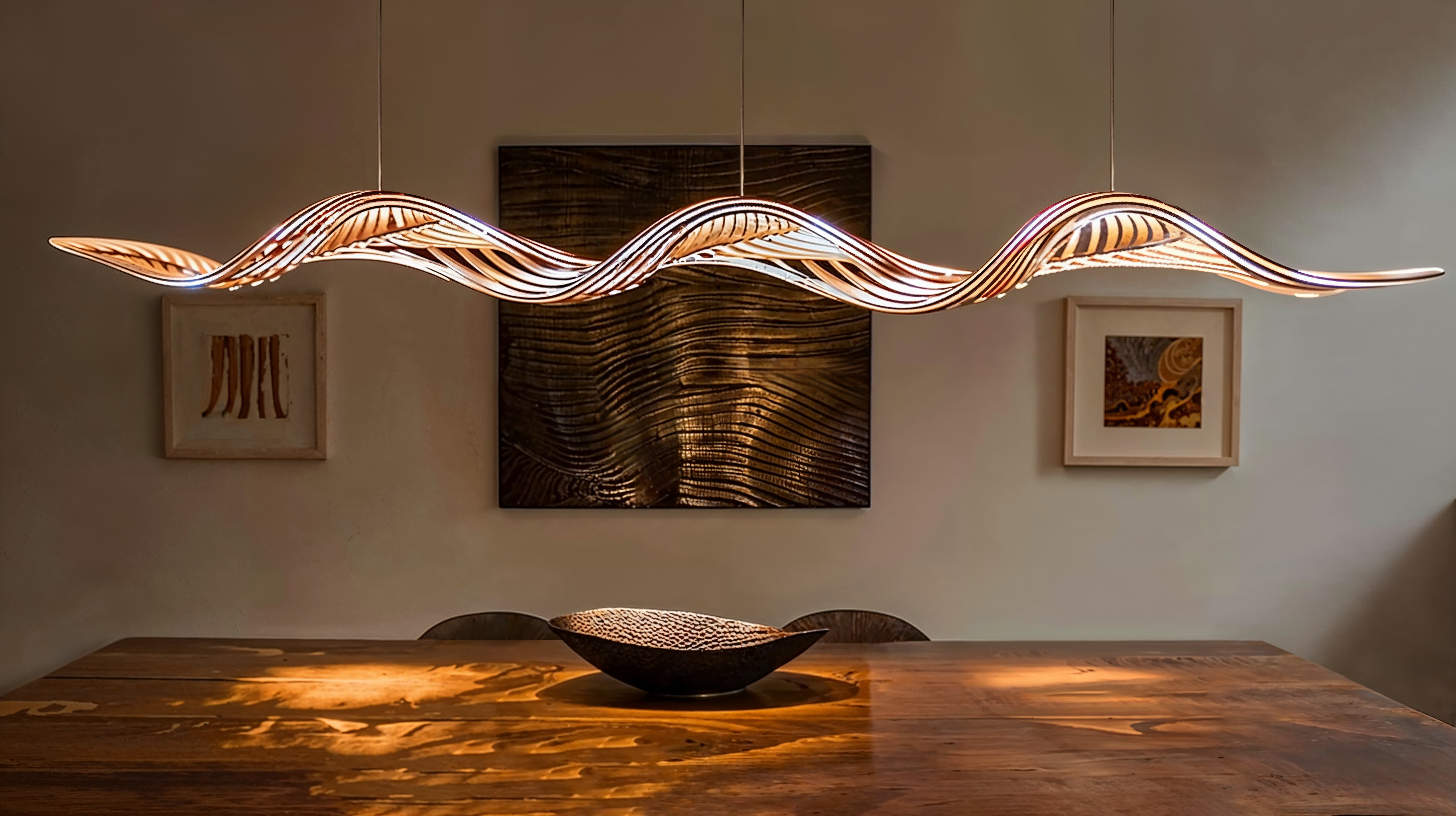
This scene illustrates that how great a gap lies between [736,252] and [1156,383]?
1828 millimetres

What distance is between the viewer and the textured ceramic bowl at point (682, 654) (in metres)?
1.95

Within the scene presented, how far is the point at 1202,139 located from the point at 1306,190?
0.35m

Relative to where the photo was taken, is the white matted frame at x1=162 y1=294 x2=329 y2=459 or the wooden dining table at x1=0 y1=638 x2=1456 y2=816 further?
the white matted frame at x1=162 y1=294 x2=329 y2=459

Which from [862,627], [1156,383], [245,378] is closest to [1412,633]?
[1156,383]

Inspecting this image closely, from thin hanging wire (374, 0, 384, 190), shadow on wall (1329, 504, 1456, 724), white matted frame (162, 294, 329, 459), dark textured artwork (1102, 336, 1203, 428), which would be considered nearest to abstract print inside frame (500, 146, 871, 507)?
thin hanging wire (374, 0, 384, 190)

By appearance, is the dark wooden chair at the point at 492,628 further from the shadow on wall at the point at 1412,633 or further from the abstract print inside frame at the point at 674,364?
the shadow on wall at the point at 1412,633

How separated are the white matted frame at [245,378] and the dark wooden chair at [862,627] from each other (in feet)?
5.35

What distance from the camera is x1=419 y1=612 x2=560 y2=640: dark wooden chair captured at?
267 cm

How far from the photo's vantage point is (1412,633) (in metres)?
3.35

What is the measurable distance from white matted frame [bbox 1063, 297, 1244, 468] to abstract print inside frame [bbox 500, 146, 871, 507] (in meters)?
0.65

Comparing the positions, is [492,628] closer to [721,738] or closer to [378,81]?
[721,738]

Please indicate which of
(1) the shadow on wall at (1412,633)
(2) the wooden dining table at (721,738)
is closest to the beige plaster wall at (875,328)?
(1) the shadow on wall at (1412,633)

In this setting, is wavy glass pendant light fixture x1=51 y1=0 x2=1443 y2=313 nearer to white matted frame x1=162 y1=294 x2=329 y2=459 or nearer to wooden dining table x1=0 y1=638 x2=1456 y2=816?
wooden dining table x1=0 y1=638 x2=1456 y2=816

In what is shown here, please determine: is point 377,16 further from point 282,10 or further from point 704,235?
point 704,235
